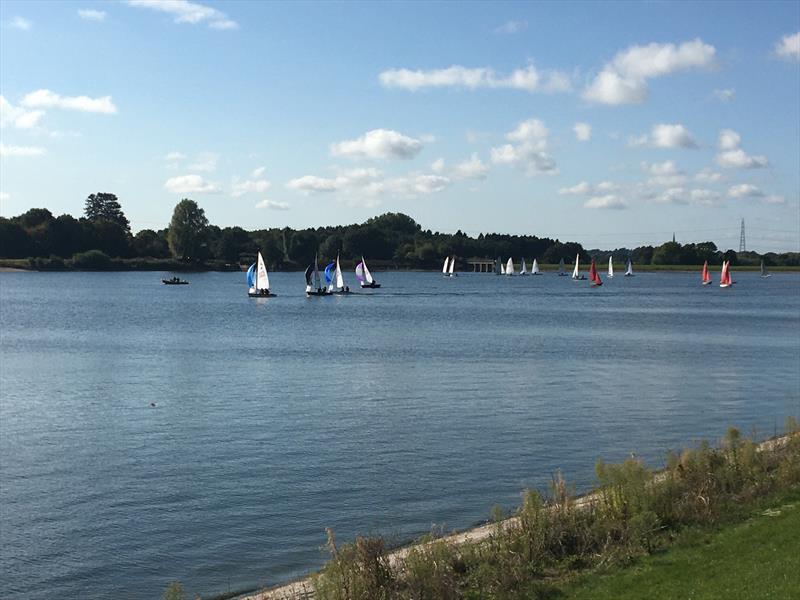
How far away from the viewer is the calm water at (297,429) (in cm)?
1961

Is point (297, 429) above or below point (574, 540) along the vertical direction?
below

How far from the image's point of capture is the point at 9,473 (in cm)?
2516

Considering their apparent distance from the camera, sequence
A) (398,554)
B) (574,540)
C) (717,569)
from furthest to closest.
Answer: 1. (398,554)
2. (574,540)
3. (717,569)

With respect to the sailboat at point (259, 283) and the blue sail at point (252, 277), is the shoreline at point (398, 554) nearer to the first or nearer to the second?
the sailboat at point (259, 283)

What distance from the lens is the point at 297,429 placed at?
31281 millimetres

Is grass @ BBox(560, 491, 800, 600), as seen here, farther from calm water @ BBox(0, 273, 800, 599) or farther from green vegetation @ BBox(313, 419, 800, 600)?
calm water @ BBox(0, 273, 800, 599)

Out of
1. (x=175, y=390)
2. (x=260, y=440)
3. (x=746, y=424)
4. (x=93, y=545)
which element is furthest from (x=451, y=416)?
(x=93, y=545)

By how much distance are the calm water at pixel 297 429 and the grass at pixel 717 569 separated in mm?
6306

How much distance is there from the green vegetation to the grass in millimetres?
90

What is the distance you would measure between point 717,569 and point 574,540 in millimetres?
2704

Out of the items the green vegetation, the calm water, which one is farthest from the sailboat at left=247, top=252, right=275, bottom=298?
the green vegetation

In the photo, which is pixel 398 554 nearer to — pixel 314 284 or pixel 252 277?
pixel 252 277

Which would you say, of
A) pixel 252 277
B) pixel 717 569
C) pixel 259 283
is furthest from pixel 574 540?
pixel 252 277

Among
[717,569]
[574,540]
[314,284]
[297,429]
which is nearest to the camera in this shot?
[717,569]
